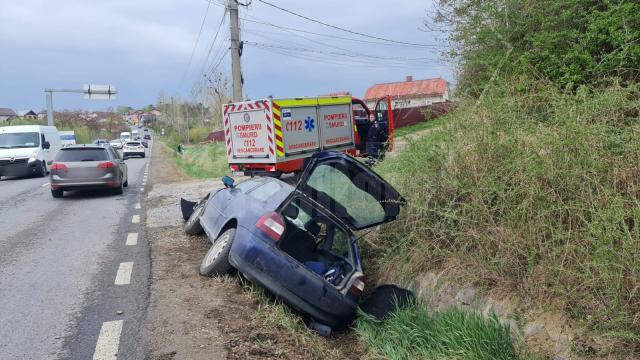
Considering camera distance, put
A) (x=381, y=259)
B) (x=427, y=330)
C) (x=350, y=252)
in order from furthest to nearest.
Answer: (x=381, y=259) → (x=350, y=252) → (x=427, y=330)

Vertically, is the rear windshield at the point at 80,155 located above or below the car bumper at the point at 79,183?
above

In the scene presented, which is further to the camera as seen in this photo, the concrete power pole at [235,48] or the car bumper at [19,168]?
the car bumper at [19,168]

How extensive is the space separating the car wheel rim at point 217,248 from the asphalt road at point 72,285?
0.75 meters

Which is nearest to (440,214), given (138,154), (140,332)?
(140,332)

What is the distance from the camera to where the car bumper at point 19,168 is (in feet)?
65.7

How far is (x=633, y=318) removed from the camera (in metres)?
3.03

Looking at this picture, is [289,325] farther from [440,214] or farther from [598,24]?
[598,24]

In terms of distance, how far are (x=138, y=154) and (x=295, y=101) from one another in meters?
35.1

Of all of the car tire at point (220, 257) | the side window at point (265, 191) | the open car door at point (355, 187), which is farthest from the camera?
the side window at point (265, 191)

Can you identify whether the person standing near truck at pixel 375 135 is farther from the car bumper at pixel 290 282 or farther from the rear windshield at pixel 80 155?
the car bumper at pixel 290 282

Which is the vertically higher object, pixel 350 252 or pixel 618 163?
A: pixel 618 163

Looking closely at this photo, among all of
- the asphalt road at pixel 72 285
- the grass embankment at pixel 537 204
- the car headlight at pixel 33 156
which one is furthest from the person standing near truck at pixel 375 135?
the car headlight at pixel 33 156

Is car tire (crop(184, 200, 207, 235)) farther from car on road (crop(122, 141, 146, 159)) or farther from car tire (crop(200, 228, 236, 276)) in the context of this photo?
car on road (crop(122, 141, 146, 159))

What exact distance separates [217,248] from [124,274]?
4.21 ft
